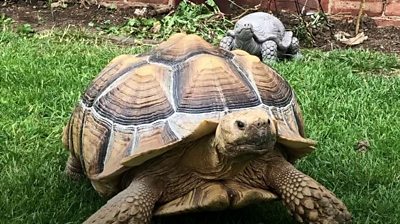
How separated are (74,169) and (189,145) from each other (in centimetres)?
76

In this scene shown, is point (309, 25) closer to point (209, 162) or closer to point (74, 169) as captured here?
point (74, 169)

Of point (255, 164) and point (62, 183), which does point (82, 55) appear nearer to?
point (62, 183)

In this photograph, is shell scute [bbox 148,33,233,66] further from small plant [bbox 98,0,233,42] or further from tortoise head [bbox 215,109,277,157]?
small plant [bbox 98,0,233,42]

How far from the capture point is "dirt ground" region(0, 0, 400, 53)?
6305mm

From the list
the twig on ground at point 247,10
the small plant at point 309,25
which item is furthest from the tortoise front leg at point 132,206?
the twig on ground at point 247,10

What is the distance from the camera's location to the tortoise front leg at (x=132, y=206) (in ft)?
8.56

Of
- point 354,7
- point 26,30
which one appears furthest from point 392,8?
point 26,30

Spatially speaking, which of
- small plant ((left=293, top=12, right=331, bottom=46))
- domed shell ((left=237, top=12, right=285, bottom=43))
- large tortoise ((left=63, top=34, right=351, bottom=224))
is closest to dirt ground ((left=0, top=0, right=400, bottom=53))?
small plant ((left=293, top=12, right=331, bottom=46))

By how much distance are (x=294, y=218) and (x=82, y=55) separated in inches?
108

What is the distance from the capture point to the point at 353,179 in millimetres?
3303

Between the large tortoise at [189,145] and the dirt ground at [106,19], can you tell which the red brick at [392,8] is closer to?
the dirt ground at [106,19]

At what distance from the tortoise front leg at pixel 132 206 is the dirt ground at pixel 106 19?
3.73 meters

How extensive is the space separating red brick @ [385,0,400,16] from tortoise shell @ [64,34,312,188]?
398 cm

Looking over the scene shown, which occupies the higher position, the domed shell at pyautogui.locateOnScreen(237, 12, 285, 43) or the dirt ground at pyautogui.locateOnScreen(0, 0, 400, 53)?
the domed shell at pyautogui.locateOnScreen(237, 12, 285, 43)
